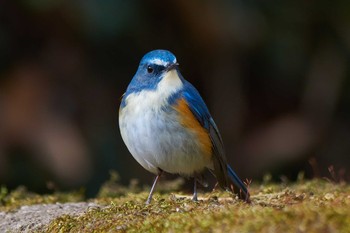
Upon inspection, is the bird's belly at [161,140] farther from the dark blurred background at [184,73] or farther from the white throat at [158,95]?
the dark blurred background at [184,73]

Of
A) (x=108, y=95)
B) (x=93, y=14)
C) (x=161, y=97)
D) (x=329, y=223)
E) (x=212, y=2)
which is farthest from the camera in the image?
(x=108, y=95)

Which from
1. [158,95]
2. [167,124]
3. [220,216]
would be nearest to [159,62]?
[158,95]

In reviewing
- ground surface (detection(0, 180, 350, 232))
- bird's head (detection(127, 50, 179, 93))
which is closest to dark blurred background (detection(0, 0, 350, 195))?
ground surface (detection(0, 180, 350, 232))

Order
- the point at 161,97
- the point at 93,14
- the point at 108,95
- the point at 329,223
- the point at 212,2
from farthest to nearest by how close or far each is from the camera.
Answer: the point at 108,95 < the point at 212,2 < the point at 93,14 < the point at 161,97 < the point at 329,223

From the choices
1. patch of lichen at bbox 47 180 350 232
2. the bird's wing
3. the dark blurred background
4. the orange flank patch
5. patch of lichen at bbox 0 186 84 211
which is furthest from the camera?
the dark blurred background

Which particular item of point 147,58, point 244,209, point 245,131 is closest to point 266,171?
point 245,131

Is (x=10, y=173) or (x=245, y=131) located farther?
(x=245, y=131)

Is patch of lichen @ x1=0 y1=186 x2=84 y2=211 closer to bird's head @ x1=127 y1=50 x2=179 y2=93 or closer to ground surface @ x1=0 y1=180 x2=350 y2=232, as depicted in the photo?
ground surface @ x1=0 y1=180 x2=350 y2=232

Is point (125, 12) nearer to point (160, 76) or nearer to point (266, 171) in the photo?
point (266, 171)
